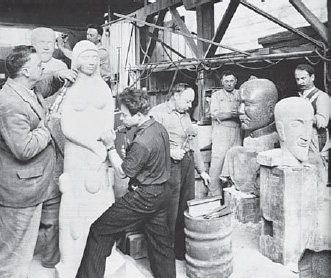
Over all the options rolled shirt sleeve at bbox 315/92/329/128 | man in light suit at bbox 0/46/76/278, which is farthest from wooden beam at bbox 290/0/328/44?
man in light suit at bbox 0/46/76/278

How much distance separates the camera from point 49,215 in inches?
152

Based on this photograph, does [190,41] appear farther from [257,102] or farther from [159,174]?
[159,174]

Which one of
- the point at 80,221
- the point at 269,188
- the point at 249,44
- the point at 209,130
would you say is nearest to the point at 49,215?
the point at 80,221

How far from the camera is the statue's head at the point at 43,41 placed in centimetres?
499

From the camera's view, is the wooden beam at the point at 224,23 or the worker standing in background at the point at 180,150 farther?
the wooden beam at the point at 224,23

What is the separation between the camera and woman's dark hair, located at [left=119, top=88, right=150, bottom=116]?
3.51 m

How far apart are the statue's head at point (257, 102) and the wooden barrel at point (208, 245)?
1966mm

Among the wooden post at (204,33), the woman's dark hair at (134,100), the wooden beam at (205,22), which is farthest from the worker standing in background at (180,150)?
the wooden beam at (205,22)

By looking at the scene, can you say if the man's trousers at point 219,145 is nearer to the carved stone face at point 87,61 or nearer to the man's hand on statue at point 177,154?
the man's hand on statue at point 177,154

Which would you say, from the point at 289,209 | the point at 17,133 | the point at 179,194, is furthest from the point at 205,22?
the point at 17,133

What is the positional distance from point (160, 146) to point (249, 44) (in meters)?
6.62

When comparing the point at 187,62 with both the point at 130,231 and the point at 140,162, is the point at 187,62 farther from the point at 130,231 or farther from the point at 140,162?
the point at 140,162

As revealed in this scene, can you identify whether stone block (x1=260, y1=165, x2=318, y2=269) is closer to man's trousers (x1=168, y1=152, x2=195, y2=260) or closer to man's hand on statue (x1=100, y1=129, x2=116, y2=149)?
man's trousers (x1=168, y1=152, x2=195, y2=260)

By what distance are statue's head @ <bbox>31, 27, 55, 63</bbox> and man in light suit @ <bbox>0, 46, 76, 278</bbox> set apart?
172cm
